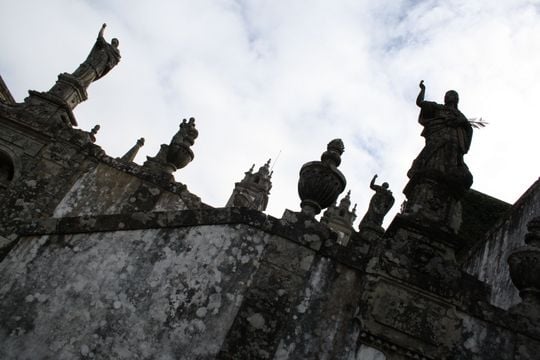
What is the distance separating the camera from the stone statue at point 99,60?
35.1 feet

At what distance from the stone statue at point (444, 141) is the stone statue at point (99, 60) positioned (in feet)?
25.3

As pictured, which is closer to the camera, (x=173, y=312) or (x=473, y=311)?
(x=173, y=312)

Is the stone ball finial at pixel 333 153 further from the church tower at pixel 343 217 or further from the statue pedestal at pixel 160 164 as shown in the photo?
the church tower at pixel 343 217

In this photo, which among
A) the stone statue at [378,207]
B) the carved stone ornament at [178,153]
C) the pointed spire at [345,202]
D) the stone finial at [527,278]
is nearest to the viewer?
the stone finial at [527,278]

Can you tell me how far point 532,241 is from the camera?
16.9 ft

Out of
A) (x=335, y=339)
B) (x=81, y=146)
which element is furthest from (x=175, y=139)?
(x=335, y=339)

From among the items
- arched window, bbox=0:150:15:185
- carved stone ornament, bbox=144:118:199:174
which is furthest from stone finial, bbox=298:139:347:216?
arched window, bbox=0:150:15:185

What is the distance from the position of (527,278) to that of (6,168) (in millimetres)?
8773

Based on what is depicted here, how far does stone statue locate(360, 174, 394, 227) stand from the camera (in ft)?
33.3

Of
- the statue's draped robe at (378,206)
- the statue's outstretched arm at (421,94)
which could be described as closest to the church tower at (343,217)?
the statue's draped robe at (378,206)

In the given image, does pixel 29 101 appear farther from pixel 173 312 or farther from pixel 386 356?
pixel 386 356

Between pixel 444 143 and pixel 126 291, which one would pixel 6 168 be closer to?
pixel 126 291

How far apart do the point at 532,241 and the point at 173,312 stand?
12.8 ft

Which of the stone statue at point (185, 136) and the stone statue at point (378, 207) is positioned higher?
the stone statue at point (378, 207)
